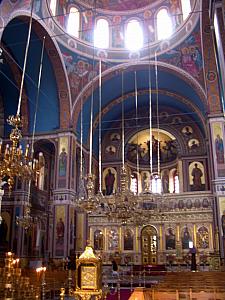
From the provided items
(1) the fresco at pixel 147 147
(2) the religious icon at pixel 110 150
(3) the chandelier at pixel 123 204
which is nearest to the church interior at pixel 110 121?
(1) the fresco at pixel 147 147

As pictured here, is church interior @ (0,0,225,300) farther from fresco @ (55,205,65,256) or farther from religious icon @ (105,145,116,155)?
religious icon @ (105,145,116,155)

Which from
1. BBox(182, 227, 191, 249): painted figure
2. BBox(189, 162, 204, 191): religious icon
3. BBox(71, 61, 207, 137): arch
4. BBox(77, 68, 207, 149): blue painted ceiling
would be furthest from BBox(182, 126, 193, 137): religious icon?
BBox(182, 227, 191, 249): painted figure

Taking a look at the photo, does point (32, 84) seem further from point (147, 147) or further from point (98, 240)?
point (98, 240)

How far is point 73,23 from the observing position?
55.8ft

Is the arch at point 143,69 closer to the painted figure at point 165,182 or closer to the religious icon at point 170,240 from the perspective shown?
the painted figure at point 165,182

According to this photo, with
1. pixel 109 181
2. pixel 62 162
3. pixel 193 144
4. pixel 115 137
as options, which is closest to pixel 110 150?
pixel 115 137

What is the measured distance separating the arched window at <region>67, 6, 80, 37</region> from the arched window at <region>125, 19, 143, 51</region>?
2495mm

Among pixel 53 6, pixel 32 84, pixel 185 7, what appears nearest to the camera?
pixel 53 6

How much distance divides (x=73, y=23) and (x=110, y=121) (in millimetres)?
5549

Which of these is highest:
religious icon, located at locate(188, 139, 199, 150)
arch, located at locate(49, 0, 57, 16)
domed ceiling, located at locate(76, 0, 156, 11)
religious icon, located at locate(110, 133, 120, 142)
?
domed ceiling, located at locate(76, 0, 156, 11)

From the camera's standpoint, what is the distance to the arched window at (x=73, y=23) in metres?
16.7

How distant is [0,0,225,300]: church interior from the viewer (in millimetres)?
14344

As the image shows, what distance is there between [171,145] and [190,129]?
1.51 meters

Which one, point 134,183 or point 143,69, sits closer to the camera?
point 143,69
